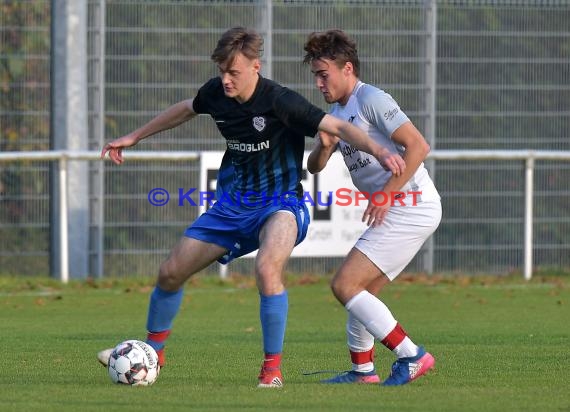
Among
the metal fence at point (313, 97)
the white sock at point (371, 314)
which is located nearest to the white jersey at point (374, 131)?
the white sock at point (371, 314)

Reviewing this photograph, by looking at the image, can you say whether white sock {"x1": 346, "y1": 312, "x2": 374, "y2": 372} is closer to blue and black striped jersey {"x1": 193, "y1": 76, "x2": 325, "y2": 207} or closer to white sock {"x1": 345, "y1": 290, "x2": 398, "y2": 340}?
white sock {"x1": 345, "y1": 290, "x2": 398, "y2": 340}

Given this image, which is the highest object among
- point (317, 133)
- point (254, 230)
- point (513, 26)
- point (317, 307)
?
point (513, 26)

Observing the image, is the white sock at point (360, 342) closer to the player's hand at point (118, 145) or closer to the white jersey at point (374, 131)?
the white jersey at point (374, 131)

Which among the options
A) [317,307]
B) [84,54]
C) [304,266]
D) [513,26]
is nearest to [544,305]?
[317,307]

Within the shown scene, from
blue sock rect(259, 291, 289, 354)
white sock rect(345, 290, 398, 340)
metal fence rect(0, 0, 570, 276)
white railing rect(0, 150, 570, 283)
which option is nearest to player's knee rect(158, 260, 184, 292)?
blue sock rect(259, 291, 289, 354)

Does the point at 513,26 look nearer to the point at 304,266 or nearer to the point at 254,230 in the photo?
the point at 304,266

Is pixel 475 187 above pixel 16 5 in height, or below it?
below

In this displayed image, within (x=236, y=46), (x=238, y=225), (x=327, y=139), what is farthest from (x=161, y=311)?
(x=236, y=46)

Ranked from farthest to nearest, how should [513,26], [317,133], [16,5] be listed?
[513,26]
[16,5]
[317,133]

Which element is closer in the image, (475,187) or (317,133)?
(317,133)

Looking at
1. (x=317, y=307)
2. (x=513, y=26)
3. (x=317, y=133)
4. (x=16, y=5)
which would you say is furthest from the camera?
(x=513, y=26)

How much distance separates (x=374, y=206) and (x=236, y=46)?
46.4 inches

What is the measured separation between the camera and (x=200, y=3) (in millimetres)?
16719

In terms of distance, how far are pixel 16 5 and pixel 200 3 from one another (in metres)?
2.13
